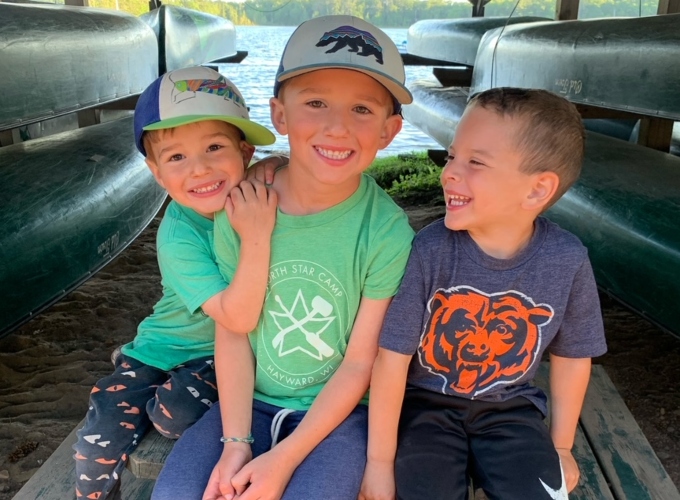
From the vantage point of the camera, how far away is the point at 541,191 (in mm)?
1582

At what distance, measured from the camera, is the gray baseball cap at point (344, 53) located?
5.06ft

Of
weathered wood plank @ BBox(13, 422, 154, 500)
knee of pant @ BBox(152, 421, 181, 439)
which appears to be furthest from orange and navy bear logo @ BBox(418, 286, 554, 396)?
weathered wood plank @ BBox(13, 422, 154, 500)

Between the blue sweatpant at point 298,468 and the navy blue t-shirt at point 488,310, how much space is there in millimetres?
257

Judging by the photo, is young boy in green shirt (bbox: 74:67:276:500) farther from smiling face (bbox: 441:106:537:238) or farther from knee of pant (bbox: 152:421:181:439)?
smiling face (bbox: 441:106:537:238)

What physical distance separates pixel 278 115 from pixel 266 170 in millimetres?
163

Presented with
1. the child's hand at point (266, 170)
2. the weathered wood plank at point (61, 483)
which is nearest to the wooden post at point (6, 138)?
the weathered wood plank at point (61, 483)

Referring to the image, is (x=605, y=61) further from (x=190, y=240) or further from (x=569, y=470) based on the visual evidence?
(x=190, y=240)

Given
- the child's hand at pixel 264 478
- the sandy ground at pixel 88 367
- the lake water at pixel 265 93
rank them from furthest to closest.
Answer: the lake water at pixel 265 93
the sandy ground at pixel 88 367
the child's hand at pixel 264 478

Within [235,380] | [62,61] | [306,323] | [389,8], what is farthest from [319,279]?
[389,8]

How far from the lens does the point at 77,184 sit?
3328 mm

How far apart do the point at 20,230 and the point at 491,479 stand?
216cm

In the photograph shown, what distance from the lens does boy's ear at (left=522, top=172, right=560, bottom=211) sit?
5.16 ft

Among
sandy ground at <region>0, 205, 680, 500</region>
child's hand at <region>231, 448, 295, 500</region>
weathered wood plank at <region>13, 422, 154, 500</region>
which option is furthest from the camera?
sandy ground at <region>0, 205, 680, 500</region>

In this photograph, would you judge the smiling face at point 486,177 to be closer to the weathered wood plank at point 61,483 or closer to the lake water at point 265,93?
the weathered wood plank at point 61,483
